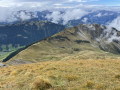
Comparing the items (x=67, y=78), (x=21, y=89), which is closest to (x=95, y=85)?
(x=67, y=78)

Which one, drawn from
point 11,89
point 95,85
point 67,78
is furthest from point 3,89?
point 95,85

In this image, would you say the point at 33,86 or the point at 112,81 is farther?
the point at 112,81

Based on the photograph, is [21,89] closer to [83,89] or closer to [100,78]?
[83,89]

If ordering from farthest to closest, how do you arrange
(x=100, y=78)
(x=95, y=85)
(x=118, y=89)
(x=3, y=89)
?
1. (x=100, y=78)
2. (x=3, y=89)
3. (x=95, y=85)
4. (x=118, y=89)

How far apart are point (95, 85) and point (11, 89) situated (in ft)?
22.5

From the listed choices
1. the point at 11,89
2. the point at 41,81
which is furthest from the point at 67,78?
the point at 11,89

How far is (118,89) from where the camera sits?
11.3 metres

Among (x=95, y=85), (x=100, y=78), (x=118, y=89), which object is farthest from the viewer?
(x=100, y=78)

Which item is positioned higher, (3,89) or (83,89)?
(83,89)

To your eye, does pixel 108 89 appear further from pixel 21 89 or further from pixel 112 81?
pixel 21 89

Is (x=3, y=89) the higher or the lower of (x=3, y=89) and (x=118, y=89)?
the lower

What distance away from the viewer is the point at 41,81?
13.2 metres

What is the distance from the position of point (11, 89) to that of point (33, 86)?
75.9 inches

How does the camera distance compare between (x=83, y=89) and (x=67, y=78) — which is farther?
(x=67, y=78)
